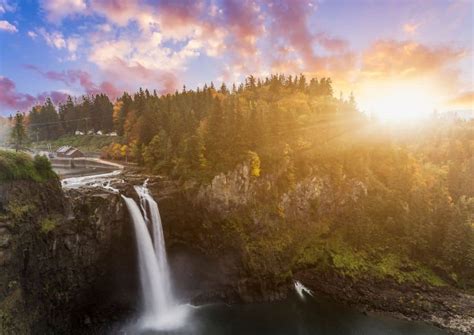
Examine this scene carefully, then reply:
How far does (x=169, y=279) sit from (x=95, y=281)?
24.9 feet

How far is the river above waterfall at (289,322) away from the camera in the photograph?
2744cm

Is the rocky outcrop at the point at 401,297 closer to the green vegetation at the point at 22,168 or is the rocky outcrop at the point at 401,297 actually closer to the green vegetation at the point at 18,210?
the green vegetation at the point at 18,210

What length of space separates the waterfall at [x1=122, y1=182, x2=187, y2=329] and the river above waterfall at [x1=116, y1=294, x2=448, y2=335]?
6.59 ft

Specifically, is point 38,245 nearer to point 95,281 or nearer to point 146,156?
point 95,281

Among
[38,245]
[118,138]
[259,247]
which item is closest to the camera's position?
[38,245]

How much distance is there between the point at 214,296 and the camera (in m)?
32.0

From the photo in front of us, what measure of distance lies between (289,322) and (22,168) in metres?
28.4

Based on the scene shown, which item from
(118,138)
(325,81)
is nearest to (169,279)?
(118,138)

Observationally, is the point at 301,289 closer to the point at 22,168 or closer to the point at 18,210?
the point at 18,210

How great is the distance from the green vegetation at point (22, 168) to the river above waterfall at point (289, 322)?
15938 mm

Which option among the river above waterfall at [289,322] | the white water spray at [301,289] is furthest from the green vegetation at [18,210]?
the white water spray at [301,289]

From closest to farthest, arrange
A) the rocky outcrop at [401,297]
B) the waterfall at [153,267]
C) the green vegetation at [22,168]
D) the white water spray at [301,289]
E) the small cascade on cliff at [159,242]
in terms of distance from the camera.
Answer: the green vegetation at [22,168] < the rocky outcrop at [401,297] < the waterfall at [153,267] < the small cascade on cliff at [159,242] < the white water spray at [301,289]

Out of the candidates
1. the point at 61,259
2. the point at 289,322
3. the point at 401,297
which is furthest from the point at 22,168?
the point at 401,297

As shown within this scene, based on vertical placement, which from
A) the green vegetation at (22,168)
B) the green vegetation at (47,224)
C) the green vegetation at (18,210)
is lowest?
the green vegetation at (47,224)
